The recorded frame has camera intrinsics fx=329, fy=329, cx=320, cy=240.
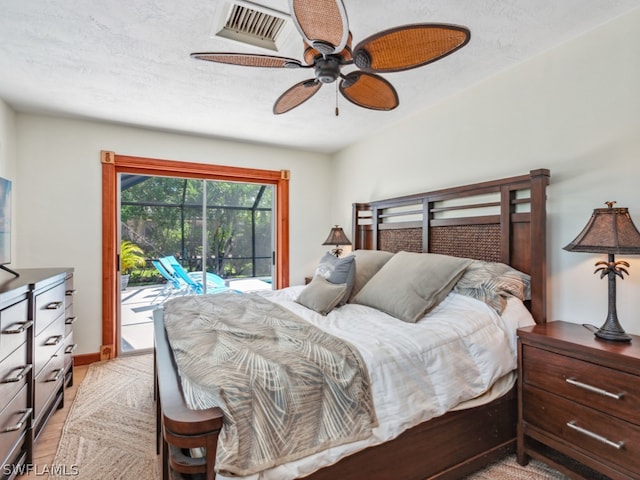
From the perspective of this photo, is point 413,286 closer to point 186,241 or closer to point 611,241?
point 611,241

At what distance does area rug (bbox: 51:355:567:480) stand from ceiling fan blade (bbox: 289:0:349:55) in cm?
A: 211

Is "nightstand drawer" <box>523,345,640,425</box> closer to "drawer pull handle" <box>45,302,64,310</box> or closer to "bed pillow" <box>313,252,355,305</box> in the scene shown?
"bed pillow" <box>313,252,355,305</box>

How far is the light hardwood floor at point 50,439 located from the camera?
5.84ft

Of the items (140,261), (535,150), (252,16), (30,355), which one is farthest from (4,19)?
(535,150)

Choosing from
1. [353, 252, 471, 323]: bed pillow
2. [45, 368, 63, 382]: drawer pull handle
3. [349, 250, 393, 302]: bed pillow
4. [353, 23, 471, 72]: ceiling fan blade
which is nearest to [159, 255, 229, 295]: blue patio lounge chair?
[45, 368, 63, 382]: drawer pull handle

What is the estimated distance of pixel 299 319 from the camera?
1933 mm

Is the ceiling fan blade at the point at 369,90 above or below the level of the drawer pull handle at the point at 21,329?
above

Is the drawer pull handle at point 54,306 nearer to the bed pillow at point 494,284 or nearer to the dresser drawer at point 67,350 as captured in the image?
the dresser drawer at point 67,350

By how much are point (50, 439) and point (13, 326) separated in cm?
97

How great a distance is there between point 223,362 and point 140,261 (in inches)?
114

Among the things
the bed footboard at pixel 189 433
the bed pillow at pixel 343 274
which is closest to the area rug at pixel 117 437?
the bed footboard at pixel 189 433

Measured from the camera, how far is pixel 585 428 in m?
1.49

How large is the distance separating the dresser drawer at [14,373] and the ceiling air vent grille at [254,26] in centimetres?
193

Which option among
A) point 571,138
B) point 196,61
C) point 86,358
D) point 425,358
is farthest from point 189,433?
point 86,358
